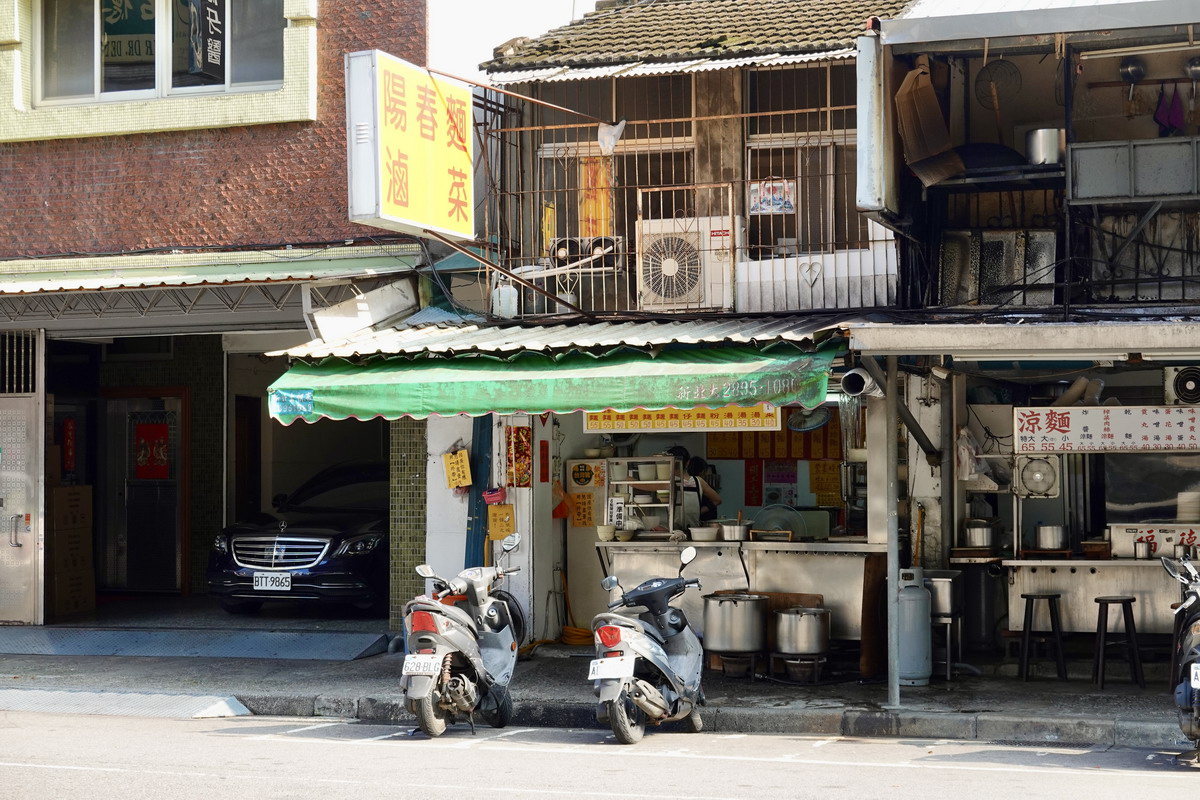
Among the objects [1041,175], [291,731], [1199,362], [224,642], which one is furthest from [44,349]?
[1199,362]

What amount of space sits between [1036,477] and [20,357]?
10593mm

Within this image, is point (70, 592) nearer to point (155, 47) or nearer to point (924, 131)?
point (155, 47)

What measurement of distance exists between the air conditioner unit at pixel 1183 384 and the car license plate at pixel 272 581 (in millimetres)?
8792

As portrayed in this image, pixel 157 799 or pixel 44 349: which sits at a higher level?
pixel 44 349

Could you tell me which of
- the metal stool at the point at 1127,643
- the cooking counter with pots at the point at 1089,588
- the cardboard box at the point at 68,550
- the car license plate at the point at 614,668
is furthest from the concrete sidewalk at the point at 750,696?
the cardboard box at the point at 68,550

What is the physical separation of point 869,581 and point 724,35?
5.28 meters

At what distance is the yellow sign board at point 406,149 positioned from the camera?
1137 cm

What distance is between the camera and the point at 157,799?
7.56 metres

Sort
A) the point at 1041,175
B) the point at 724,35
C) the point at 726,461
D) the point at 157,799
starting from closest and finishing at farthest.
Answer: the point at 157,799 → the point at 1041,175 → the point at 724,35 → the point at 726,461

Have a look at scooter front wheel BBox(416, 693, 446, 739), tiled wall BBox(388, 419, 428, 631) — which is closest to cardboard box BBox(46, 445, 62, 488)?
tiled wall BBox(388, 419, 428, 631)

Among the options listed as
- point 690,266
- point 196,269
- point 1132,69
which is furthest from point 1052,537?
point 196,269

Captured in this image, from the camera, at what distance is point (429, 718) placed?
32.1 feet

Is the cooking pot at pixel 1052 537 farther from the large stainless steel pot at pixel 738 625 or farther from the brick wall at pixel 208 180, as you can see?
the brick wall at pixel 208 180

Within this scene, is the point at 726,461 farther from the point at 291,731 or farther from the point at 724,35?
the point at 291,731
